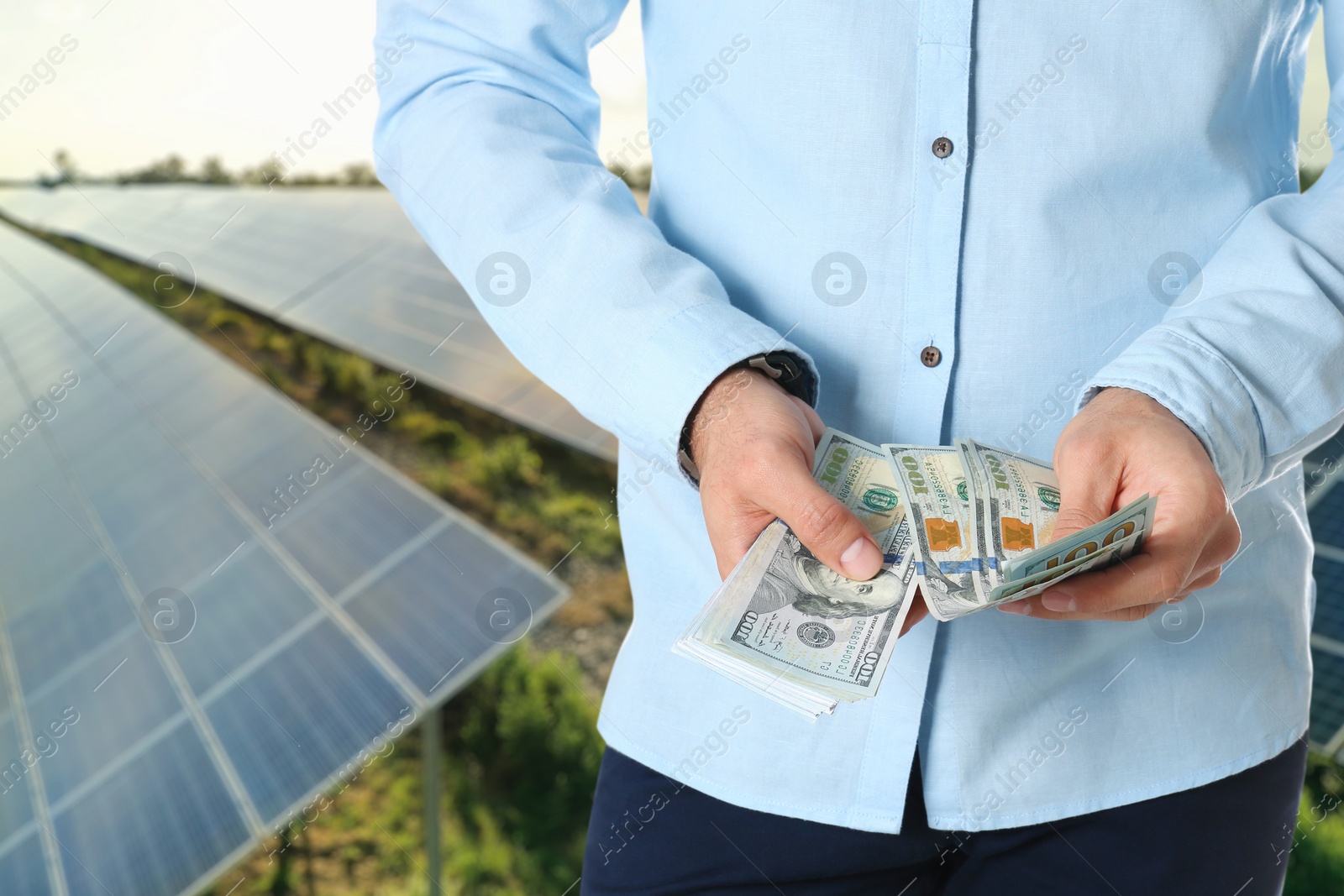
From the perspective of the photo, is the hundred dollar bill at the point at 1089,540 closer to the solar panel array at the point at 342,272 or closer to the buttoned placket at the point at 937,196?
the buttoned placket at the point at 937,196

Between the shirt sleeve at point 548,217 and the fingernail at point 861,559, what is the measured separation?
23cm

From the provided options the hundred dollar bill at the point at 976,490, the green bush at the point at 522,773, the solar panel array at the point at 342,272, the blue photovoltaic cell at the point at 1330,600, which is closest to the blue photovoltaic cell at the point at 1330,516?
the blue photovoltaic cell at the point at 1330,600

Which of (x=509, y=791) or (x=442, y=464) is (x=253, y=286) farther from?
(x=509, y=791)

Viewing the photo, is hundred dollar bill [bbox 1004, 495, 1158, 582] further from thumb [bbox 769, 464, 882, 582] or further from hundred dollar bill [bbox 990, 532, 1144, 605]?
thumb [bbox 769, 464, 882, 582]

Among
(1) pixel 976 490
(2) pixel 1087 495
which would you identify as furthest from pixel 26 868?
(2) pixel 1087 495

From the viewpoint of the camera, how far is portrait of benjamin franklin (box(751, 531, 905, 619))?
39.1 inches

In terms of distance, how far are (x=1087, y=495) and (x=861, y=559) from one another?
26 cm

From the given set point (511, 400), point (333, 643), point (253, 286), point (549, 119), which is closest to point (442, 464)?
point (511, 400)

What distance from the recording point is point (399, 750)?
6.52m

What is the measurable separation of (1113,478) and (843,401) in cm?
34

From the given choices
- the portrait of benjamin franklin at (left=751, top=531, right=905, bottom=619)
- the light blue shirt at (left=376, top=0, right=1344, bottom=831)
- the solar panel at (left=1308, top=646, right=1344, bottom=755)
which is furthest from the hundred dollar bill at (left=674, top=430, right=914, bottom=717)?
the solar panel at (left=1308, top=646, right=1344, bottom=755)

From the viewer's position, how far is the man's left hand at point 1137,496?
91cm

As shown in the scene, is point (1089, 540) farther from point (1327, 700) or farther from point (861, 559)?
point (1327, 700)

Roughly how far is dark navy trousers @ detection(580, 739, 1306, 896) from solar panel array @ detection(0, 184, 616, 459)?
14.3 feet
